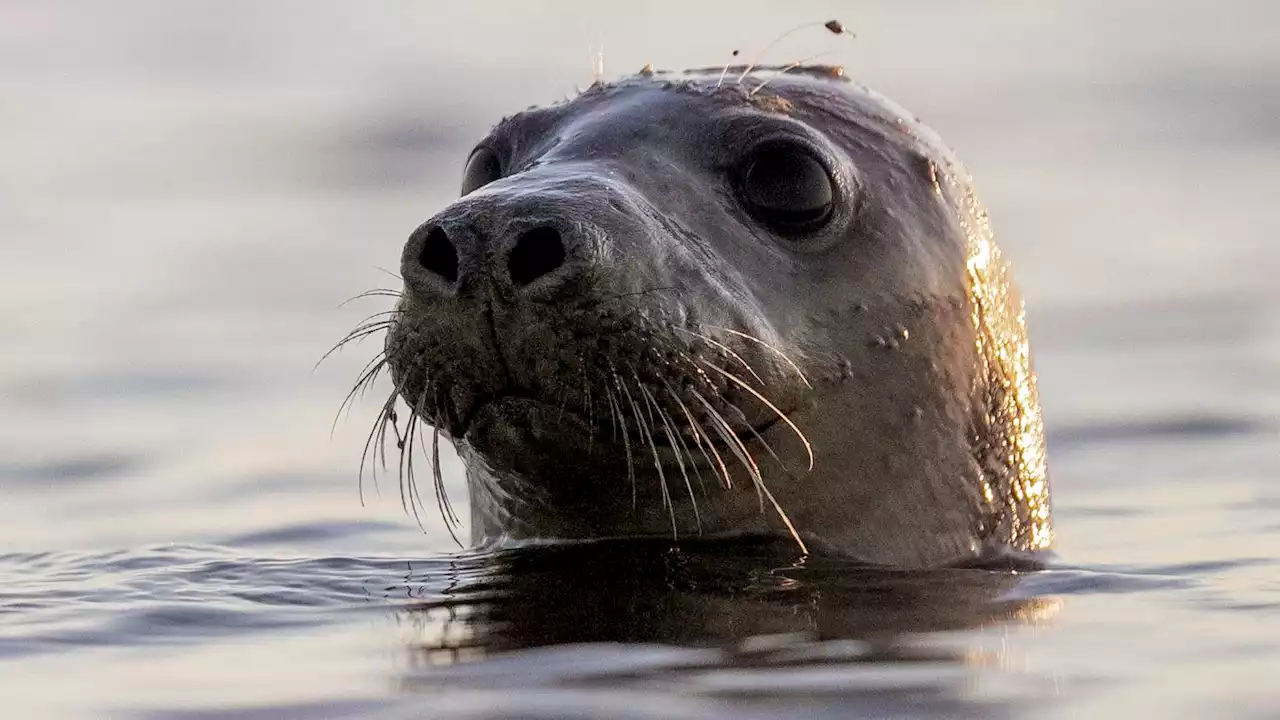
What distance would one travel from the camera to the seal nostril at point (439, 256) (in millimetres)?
5480

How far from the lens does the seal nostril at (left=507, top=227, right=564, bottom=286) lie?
Result: 5.43 metres

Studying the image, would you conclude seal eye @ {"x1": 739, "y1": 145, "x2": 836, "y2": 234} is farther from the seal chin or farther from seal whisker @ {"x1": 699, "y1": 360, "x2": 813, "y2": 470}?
the seal chin

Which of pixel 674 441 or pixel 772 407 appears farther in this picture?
pixel 772 407

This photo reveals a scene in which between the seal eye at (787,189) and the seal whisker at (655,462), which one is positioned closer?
the seal whisker at (655,462)

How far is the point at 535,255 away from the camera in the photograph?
5469 mm

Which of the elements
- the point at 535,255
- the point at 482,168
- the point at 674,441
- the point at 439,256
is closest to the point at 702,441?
the point at 674,441

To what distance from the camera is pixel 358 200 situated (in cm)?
1583

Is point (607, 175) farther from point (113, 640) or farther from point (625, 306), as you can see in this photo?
point (113, 640)

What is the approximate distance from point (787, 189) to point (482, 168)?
100 centimetres

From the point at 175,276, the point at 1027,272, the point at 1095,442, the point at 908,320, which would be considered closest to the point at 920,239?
the point at 908,320

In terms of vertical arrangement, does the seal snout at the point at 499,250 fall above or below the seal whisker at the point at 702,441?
above

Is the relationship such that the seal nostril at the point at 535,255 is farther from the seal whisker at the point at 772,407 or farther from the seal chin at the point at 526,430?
the seal whisker at the point at 772,407

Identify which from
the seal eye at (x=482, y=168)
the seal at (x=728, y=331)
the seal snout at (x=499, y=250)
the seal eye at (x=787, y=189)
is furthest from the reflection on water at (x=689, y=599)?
the seal eye at (x=482, y=168)

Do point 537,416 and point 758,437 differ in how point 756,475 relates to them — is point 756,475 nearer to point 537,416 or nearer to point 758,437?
point 758,437
